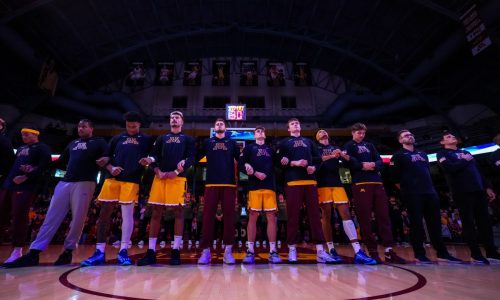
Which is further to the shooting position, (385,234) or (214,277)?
(385,234)

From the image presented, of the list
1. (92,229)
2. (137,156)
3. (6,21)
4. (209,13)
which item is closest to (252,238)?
(137,156)

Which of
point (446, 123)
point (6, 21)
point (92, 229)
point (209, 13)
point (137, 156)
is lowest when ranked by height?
point (92, 229)

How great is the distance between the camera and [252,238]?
161 inches

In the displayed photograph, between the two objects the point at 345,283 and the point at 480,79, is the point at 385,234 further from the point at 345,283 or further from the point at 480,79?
the point at 480,79

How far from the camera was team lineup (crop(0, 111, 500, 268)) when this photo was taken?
12.5 feet

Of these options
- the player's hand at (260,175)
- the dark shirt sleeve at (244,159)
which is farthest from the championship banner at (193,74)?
the player's hand at (260,175)

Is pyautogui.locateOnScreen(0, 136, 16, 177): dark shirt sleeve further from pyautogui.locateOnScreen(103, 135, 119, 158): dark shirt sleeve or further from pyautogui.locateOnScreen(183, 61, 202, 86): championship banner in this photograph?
pyautogui.locateOnScreen(183, 61, 202, 86): championship banner

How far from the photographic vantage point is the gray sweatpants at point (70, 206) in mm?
3742

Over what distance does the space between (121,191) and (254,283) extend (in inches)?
99.6

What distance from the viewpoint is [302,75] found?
57.9ft

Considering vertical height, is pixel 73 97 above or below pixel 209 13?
below

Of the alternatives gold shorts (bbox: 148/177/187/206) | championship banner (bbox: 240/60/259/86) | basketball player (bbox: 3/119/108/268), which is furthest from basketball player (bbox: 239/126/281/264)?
championship banner (bbox: 240/60/259/86)

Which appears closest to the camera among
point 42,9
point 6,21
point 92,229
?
point 92,229

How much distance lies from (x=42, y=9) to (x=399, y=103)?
23186 mm
